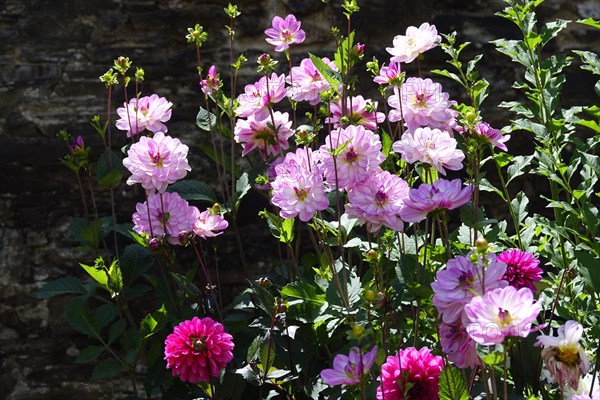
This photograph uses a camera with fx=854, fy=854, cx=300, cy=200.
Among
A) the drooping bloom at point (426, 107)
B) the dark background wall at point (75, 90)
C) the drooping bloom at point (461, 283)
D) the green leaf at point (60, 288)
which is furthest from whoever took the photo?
the dark background wall at point (75, 90)

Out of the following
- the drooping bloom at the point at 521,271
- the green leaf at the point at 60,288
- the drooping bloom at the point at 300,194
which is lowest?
the green leaf at the point at 60,288

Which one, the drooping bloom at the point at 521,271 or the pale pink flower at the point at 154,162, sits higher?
the pale pink flower at the point at 154,162

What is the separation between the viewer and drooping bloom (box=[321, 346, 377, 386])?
136 cm

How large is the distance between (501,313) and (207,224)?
2.89 feet

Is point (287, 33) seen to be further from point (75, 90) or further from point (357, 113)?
point (75, 90)

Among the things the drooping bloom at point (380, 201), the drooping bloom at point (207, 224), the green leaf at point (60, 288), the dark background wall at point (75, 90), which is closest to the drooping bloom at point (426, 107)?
the drooping bloom at point (380, 201)

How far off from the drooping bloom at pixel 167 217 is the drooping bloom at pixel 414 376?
Answer: 25.8 inches

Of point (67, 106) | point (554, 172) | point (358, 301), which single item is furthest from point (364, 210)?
point (67, 106)

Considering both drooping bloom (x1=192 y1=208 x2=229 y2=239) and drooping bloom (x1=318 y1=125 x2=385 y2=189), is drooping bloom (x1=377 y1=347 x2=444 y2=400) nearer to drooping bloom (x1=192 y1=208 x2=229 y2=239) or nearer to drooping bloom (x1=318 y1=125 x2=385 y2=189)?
drooping bloom (x1=318 y1=125 x2=385 y2=189)

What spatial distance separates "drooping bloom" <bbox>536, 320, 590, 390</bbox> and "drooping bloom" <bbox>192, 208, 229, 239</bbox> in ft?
2.79

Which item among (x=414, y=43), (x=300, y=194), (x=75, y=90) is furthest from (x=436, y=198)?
(x=75, y=90)

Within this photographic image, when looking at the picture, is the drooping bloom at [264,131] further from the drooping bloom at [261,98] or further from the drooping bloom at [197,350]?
the drooping bloom at [197,350]

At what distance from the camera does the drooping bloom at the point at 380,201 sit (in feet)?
5.10

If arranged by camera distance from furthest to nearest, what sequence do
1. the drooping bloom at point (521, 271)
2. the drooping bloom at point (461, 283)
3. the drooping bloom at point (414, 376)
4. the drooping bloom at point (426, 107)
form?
the drooping bloom at point (426, 107) < the drooping bloom at point (521, 271) < the drooping bloom at point (414, 376) < the drooping bloom at point (461, 283)
